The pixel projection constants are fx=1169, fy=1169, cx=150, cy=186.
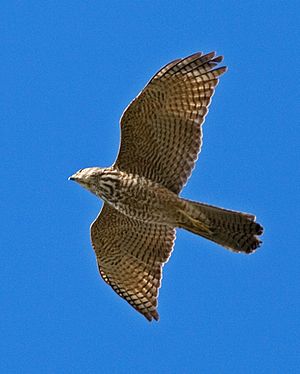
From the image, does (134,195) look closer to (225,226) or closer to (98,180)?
(98,180)

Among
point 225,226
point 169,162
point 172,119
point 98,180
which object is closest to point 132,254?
point 98,180

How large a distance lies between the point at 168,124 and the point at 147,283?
2.63 metres

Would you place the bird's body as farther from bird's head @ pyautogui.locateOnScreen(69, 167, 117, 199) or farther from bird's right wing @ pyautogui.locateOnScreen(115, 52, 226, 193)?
bird's right wing @ pyautogui.locateOnScreen(115, 52, 226, 193)

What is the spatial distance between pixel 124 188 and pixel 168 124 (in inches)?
43.2

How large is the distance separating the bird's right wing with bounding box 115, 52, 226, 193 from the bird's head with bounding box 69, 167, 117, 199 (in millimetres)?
277

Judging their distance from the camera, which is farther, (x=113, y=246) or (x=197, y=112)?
(x=113, y=246)

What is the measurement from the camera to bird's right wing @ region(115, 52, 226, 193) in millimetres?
16234

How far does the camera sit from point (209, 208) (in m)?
16.2

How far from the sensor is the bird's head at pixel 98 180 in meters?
16.5

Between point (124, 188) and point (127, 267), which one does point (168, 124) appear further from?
point (127, 267)

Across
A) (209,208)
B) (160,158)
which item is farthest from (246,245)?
(160,158)

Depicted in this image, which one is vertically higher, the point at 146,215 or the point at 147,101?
the point at 147,101

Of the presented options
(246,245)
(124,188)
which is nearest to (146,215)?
(124,188)

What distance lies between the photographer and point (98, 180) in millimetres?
16547
